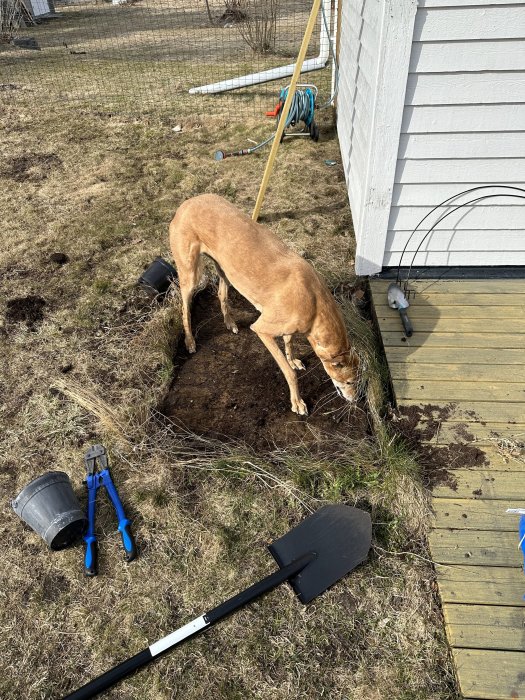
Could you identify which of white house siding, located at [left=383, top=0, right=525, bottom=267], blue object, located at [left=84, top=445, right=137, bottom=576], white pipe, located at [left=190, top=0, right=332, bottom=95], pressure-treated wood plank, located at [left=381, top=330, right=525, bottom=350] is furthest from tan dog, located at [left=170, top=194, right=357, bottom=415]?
white pipe, located at [left=190, top=0, right=332, bottom=95]

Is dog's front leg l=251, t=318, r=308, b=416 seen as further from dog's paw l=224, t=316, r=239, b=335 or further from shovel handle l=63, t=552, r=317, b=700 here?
shovel handle l=63, t=552, r=317, b=700

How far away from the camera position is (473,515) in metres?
2.54

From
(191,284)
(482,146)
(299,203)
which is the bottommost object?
(299,203)

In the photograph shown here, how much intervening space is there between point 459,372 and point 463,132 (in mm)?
1927

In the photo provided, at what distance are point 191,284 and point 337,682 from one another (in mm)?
2761

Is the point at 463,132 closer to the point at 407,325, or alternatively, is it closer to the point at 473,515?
the point at 407,325

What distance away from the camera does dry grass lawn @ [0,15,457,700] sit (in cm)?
214

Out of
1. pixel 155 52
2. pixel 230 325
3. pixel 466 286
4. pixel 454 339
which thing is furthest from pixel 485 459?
pixel 155 52

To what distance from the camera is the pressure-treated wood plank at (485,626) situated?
207 cm

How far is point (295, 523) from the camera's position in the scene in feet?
8.80

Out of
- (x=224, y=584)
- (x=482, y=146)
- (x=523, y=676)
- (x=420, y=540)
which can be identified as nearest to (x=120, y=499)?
(x=224, y=584)

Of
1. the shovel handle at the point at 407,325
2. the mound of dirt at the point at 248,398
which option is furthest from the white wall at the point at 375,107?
the mound of dirt at the point at 248,398

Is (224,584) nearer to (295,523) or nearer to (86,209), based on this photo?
(295,523)

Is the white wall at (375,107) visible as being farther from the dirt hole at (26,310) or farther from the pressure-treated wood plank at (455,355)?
the dirt hole at (26,310)
